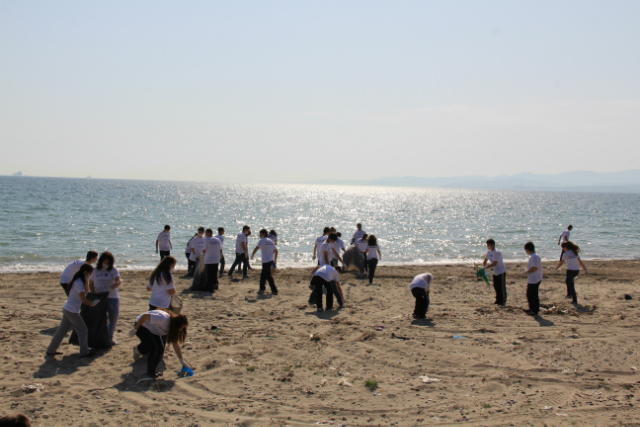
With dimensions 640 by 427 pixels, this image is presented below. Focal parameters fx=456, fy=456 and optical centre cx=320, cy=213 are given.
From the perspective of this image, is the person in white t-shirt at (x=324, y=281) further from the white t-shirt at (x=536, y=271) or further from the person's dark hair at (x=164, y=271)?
the white t-shirt at (x=536, y=271)

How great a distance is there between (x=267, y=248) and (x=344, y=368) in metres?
5.91

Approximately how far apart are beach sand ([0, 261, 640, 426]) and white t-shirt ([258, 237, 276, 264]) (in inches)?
58.6

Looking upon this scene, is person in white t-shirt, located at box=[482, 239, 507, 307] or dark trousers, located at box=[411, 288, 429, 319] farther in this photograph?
person in white t-shirt, located at box=[482, 239, 507, 307]

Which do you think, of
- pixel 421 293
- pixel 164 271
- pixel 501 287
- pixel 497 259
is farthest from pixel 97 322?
pixel 501 287

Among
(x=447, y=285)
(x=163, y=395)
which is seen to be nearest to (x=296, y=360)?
(x=163, y=395)

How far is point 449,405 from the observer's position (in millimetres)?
5785

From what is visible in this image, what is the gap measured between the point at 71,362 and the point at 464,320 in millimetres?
7527

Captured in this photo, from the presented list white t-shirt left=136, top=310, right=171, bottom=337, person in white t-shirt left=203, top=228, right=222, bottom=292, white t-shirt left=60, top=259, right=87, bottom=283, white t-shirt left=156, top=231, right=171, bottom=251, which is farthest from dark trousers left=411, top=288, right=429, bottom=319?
white t-shirt left=156, top=231, right=171, bottom=251

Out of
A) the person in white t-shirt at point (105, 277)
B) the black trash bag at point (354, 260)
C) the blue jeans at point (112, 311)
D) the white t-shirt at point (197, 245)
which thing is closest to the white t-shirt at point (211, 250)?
the white t-shirt at point (197, 245)

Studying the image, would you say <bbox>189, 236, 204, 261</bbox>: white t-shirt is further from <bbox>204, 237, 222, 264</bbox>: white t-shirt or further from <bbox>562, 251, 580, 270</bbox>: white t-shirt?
<bbox>562, 251, 580, 270</bbox>: white t-shirt

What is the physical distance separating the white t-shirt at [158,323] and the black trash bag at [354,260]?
10725 millimetres

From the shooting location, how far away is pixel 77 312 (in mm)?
7078

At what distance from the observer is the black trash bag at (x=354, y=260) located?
16625 mm

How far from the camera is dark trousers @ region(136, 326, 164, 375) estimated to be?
21.0 ft
